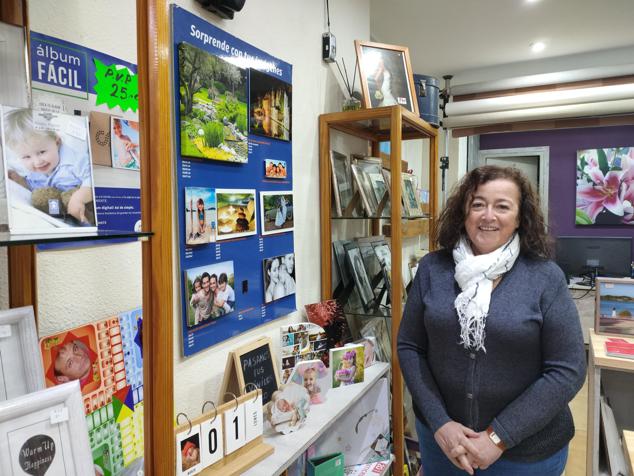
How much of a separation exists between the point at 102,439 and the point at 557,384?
121 centimetres

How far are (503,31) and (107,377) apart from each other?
3.71 meters

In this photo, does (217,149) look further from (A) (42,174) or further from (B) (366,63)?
(B) (366,63)

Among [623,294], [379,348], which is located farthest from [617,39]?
[379,348]

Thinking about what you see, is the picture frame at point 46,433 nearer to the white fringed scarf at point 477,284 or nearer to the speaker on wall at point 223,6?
the white fringed scarf at point 477,284

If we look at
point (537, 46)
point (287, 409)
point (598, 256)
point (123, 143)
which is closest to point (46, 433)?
point (123, 143)

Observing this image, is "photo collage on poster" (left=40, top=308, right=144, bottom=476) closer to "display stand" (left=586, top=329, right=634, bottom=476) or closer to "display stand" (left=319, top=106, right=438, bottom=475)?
"display stand" (left=319, top=106, right=438, bottom=475)

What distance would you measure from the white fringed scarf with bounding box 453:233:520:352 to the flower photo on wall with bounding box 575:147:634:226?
3.87 meters

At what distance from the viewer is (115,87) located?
1.06m

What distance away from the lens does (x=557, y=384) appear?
128 cm

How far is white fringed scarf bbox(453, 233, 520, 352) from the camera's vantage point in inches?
52.7

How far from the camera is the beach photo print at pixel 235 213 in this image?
1464 mm

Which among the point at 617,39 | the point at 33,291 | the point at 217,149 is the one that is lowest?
the point at 33,291

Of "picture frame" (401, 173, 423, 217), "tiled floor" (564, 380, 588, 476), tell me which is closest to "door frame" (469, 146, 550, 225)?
"tiled floor" (564, 380, 588, 476)

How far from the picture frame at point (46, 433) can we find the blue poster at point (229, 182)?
2.29 ft
